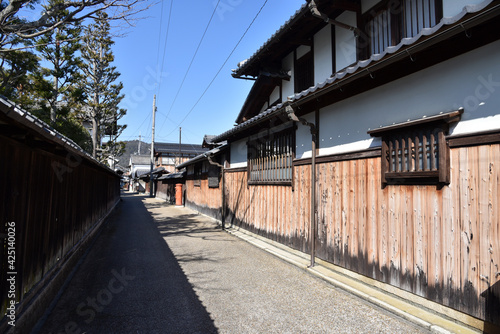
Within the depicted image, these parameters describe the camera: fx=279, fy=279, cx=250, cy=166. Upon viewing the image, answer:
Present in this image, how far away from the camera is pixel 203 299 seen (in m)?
4.92

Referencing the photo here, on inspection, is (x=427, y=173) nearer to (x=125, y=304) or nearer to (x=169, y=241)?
(x=125, y=304)

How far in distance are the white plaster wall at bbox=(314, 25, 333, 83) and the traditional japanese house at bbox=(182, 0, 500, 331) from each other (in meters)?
0.04

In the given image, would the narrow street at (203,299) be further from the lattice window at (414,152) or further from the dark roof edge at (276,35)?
the dark roof edge at (276,35)

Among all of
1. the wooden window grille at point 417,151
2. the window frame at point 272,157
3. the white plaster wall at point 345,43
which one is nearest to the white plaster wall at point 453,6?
the wooden window grille at point 417,151

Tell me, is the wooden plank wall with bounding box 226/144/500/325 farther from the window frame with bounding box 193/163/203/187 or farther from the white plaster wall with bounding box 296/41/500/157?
the window frame with bounding box 193/163/203/187

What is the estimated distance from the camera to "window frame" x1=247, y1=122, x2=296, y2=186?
820 centimetres

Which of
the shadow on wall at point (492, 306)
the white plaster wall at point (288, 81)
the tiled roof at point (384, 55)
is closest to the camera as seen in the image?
the tiled roof at point (384, 55)

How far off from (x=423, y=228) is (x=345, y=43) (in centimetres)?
477

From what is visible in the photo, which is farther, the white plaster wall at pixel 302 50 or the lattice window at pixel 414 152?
the white plaster wall at pixel 302 50

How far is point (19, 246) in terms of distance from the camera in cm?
351

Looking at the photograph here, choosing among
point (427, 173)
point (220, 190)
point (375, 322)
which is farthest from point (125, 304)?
point (220, 190)

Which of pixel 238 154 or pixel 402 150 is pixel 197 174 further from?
pixel 402 150

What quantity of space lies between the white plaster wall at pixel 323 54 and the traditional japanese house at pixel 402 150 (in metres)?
0.04

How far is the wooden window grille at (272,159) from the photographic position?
8273 millimetres
